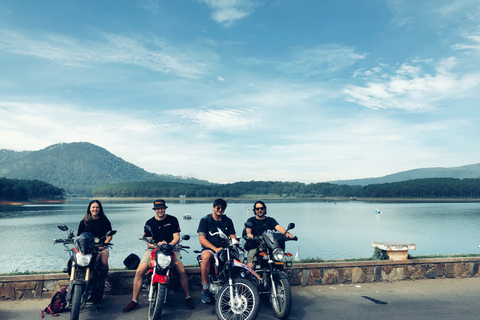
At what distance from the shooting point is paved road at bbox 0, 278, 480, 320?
17.2ft

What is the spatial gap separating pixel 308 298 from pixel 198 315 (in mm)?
1995

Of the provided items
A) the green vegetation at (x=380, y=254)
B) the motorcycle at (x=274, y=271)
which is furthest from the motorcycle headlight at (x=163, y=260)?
the green vegetation at (x=380, y=254)

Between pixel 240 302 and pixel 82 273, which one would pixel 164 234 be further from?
pixel 240 302

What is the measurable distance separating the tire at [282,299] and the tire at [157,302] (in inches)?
63.6

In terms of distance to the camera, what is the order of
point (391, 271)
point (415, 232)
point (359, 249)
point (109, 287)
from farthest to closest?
point (415, 232), point (359, 249), point (391, 271), point (109, 287)

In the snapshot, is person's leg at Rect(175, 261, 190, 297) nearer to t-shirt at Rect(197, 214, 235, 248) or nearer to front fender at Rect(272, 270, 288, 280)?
t-shirt at Rect(197, 214, 235, 248)

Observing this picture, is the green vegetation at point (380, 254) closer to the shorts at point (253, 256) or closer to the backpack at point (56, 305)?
the shorts at point (253, 256)

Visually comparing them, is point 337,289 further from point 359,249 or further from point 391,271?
point 359,249

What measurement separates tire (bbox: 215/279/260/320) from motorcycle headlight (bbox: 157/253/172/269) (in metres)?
0.88

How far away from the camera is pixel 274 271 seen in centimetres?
539

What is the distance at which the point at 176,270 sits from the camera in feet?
19.0

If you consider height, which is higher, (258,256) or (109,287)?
(258,256)

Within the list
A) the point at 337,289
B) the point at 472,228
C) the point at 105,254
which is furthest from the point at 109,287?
the point at 472,228

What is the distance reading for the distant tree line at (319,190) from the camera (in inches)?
5541
